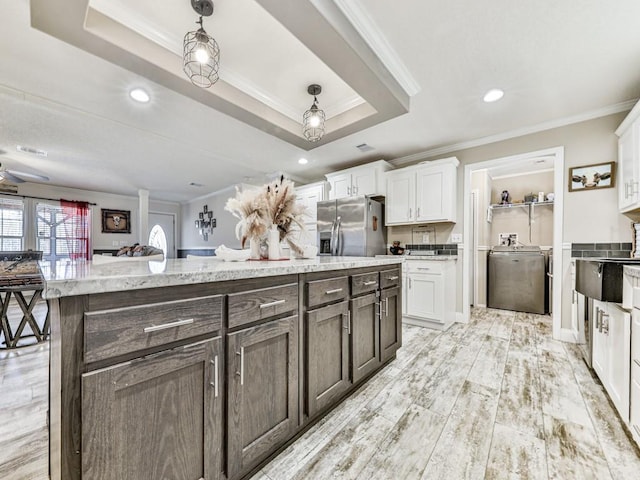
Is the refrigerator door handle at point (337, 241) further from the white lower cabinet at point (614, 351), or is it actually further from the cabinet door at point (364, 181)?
the white lower cabinet at point (614, 351)

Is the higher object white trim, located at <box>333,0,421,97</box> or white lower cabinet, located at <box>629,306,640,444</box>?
white trim, located at <box>333,0,421,97</box>

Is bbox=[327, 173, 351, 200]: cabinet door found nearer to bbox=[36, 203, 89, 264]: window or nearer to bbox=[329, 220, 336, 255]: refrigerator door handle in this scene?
Answer: bbox=[329, 220, 336, 255]: refrigerator door handle

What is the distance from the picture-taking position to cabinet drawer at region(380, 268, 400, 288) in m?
2.07

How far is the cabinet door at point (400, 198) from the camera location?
3799 millimetres

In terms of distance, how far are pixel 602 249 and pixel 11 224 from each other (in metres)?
10.1

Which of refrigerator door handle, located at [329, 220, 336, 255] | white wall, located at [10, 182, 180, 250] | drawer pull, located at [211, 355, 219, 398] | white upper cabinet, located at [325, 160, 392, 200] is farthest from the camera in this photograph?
white wall, located at [10, 182, 180, 250]

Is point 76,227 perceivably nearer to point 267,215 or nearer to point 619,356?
point 267,215

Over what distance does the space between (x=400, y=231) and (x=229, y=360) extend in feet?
11.9

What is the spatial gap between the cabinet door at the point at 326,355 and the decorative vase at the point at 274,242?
22.0 inches

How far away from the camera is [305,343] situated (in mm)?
1379

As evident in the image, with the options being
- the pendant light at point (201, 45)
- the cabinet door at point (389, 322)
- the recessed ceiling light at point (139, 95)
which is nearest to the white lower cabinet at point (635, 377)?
the cabinet door at point (389, 322)

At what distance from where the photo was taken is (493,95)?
2.54 meters

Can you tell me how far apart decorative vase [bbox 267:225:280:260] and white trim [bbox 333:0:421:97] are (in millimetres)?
1443

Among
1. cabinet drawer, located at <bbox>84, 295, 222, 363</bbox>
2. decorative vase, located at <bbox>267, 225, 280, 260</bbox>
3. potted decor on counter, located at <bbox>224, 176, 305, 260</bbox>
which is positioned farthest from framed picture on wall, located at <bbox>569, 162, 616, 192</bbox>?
cabinet drawer, located at <bbox>84, 295, 222, 363</bbox>
